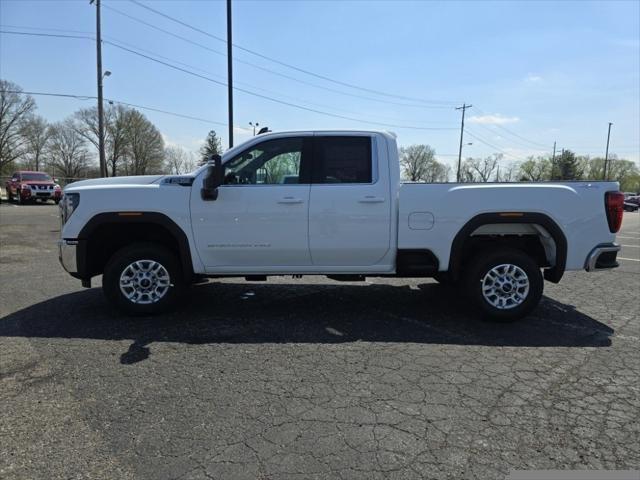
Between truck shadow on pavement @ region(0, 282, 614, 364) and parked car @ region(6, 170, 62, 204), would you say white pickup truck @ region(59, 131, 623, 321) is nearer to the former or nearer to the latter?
truck shadow on pavement @ region(0, 282, 614, 364)

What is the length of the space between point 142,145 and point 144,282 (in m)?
80.0

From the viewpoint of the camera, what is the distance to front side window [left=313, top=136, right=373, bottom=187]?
515 cm

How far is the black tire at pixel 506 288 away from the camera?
511cm

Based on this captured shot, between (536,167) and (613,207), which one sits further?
(536,167)

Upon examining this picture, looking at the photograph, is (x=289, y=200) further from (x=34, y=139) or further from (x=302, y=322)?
(x=34, y=139)

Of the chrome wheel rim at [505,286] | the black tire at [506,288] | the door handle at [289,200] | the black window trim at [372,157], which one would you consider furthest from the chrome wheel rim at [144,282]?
the chrome wheel rim at [505,286]

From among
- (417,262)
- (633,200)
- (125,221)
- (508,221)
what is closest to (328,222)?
(417,262)

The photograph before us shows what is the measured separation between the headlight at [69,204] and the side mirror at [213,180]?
1.40 m

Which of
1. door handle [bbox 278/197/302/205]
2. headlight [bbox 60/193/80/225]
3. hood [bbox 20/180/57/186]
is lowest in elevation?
headlight [bbox 60/193/80/225]

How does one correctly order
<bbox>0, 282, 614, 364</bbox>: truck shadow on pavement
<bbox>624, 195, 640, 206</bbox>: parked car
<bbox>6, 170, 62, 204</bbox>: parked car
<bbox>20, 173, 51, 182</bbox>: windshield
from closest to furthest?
<bbox>0, 282, 614, 364</bbox>: truck shadow on pavement → <bbox>6, 170, 62, 204</bbox>: parked car → <bbox>20, 173, 51, 182</bbox>: windshield → <bbox>624, 195, 640, 206</bbox>: parked car

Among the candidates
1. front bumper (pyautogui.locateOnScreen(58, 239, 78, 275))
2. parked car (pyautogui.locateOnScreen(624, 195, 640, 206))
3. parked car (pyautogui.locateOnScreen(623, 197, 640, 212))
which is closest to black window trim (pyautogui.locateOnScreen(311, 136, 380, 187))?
front bumper (pyautogui.locateOnScreen(58, 239, 78, 275))

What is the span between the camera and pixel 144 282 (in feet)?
17.0

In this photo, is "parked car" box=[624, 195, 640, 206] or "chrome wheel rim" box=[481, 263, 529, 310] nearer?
"chrome wheel rim" box=[481, 263, 529, 310]

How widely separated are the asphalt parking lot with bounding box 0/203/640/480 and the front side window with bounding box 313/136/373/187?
1632mm
